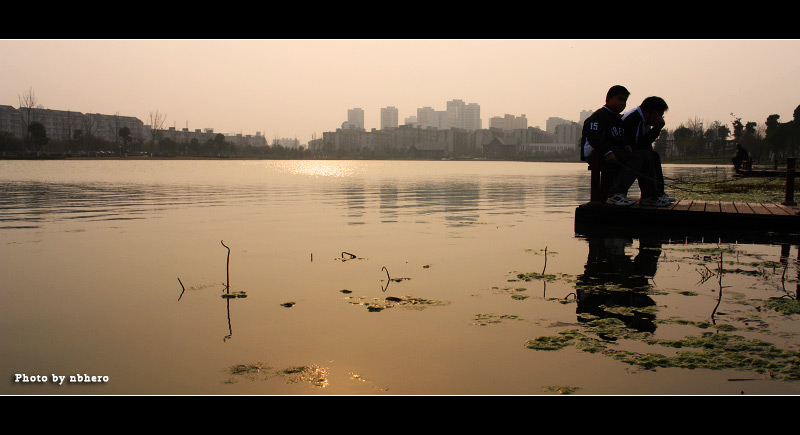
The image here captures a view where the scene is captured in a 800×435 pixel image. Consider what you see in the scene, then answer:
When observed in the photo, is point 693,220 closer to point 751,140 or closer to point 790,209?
point 790,209

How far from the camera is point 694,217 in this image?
11.3m

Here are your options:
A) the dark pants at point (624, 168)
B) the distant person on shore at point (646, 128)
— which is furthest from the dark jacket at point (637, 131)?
the dark pants at point (624, 168)

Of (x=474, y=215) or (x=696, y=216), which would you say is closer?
(x=696, y=216)

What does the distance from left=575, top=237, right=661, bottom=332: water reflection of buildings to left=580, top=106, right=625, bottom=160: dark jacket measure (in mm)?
2083

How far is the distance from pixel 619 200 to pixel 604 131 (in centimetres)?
155

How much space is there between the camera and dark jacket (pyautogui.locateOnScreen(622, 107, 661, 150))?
445 inches

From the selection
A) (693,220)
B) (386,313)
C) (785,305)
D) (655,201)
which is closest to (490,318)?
(386,313)

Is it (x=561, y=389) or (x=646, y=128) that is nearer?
(x=561, y=389)

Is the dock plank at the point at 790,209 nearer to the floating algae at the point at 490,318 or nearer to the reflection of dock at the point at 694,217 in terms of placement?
the reflection of dock at the point at 694,217
